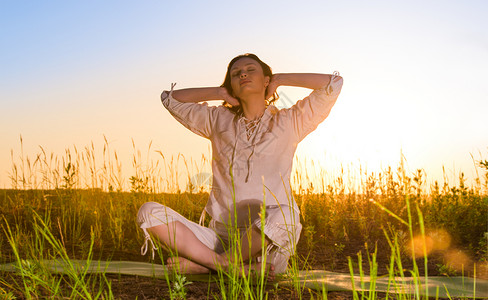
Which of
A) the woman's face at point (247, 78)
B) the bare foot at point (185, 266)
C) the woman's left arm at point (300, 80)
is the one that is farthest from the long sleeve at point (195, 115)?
the bare foot at point (185, 266)

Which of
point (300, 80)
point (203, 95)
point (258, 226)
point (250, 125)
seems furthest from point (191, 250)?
point (300, 80)

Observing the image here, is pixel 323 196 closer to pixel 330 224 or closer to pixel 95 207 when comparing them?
pixel 330 224

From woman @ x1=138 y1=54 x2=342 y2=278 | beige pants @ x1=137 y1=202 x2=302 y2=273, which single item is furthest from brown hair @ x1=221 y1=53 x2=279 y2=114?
beige pants @ x1=137 y1=202 x2=302 y2=273

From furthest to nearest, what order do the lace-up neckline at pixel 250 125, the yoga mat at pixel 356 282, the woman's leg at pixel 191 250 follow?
1. the lace-up neckline at pixel 250 125
2. the woman's leg at pixel 191 250
3. the yoga mat at pixel 356 282

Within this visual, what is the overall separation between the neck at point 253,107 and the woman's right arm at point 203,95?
20cm

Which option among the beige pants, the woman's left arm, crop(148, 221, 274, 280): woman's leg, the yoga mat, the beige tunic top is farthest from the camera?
the woman's left arm

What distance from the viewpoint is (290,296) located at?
2309 mm

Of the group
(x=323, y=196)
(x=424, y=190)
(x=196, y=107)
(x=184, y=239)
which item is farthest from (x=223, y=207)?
(x=424, y=190)

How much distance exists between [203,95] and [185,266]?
1249 mm

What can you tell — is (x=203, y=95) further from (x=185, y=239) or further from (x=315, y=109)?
(x=185, y=239)

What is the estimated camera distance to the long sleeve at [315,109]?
10.1 feet

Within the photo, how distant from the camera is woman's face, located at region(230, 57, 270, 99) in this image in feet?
9.97

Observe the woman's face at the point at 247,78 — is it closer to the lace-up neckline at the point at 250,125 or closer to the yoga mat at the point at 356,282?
the lace-up neckline at the point at 250,125

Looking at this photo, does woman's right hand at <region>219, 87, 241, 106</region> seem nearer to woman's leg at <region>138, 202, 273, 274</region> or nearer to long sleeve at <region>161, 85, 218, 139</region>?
long sleeve at <region>161, 85, 218, 139</region>
